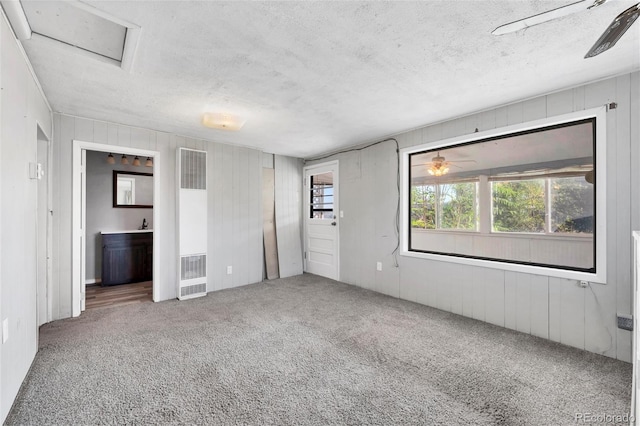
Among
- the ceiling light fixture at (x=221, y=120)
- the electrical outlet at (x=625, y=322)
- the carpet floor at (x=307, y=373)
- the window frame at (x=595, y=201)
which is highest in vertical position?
the ceiling light fixture at (x=221, y=120)

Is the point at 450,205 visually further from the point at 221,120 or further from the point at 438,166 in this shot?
the point at 221,120

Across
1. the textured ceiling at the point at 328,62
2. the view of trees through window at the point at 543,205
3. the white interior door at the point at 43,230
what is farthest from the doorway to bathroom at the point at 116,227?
the view of trees through window at the point at 543,205

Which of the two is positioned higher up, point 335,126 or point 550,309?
point 335,126

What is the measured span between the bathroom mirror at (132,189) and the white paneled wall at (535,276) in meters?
3.96

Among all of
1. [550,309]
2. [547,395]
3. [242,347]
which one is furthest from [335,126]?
[547,395]

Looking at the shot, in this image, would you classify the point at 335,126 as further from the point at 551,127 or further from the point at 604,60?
the point at 604,60

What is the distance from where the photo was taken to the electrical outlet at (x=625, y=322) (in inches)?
89.1

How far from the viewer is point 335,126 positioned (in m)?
3.72

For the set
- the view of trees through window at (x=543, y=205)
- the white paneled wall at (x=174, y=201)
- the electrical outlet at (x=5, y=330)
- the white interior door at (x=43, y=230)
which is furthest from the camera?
the view of trees through window at (x=543, y=205)

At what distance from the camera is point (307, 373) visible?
2.15m

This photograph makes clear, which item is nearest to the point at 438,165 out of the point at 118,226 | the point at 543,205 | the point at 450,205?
the point at 450,205

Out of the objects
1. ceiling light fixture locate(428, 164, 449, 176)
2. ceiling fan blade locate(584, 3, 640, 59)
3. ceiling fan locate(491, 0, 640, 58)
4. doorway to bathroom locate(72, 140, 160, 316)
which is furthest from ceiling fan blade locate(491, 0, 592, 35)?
doorway to bathroom locate(72, 140, 160, 316)

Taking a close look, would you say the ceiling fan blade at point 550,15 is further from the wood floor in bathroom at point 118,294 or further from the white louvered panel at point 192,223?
the wood floor in bathroom at point 118,294

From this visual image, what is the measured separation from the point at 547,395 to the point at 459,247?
4.17 metres
